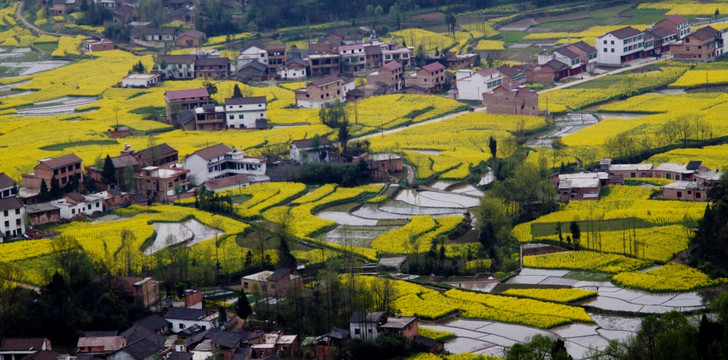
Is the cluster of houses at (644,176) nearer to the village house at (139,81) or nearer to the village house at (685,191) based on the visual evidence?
the village house at (685,191)

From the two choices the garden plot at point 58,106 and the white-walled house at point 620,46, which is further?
the white-walled house at point 620,46

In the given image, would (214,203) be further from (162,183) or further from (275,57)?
(275,57)

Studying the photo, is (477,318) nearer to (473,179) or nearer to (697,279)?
(697,279)

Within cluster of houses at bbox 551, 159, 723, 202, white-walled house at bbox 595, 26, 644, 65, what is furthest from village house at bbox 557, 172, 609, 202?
white-walled house at bbox 595, 26, 644, 65

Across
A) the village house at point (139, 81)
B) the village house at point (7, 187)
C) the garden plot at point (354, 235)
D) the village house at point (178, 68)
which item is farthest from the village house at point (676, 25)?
the village house at point (7, 187)

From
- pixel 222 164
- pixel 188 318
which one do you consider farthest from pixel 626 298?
pixel 222 164

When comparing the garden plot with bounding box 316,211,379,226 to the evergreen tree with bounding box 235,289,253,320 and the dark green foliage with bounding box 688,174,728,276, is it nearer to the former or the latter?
the evergreen tree with bounding box 235,289,253,320
